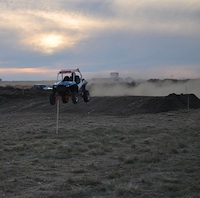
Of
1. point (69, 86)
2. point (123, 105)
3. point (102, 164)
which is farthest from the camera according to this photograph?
point (123, 105)

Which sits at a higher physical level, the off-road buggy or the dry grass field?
the off-road buggy

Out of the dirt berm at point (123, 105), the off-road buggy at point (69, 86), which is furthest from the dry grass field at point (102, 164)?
the dirt berm at point (123, 105)

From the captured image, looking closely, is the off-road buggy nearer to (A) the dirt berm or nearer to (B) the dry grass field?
(B) the dry grass field

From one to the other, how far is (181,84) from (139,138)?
53.1 m

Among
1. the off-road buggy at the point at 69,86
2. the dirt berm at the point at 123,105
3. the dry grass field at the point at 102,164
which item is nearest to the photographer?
the dry grass field at the point at 102,164

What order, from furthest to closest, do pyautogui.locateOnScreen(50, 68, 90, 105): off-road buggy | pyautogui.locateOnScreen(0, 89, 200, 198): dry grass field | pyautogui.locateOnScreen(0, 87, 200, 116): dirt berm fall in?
1. pyautogui.locateOnScreen(0, 87, 200, 116): dirt berm
2. pyautogui.locateOnScreen(50, 68, 90, 105): off-road buggy
3. pyautogui.locateOnScreen(0, 89, 200, 198): dry grass field

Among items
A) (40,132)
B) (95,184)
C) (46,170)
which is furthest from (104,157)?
(40,132)

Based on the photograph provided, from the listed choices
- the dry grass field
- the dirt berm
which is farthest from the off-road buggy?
the dirt berm

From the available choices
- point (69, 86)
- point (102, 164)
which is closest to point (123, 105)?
point (69, 86)

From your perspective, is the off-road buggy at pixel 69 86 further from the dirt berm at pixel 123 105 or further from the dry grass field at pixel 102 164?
the dirt berm at pixel 123 105

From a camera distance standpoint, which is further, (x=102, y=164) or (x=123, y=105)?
(x=123, y=105)

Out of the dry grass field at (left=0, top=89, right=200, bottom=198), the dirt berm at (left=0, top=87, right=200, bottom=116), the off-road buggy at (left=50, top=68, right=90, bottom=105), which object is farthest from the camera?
the dirt berm at (left=0, top=87, right=200, bottom=116)

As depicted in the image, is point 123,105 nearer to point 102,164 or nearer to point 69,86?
point 69,86

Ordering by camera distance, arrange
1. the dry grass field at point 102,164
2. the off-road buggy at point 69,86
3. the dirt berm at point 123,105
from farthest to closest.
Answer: the dirt berm at point 123,105
the off-road buggy at point 69,86
the dry grass field at point 102,164
